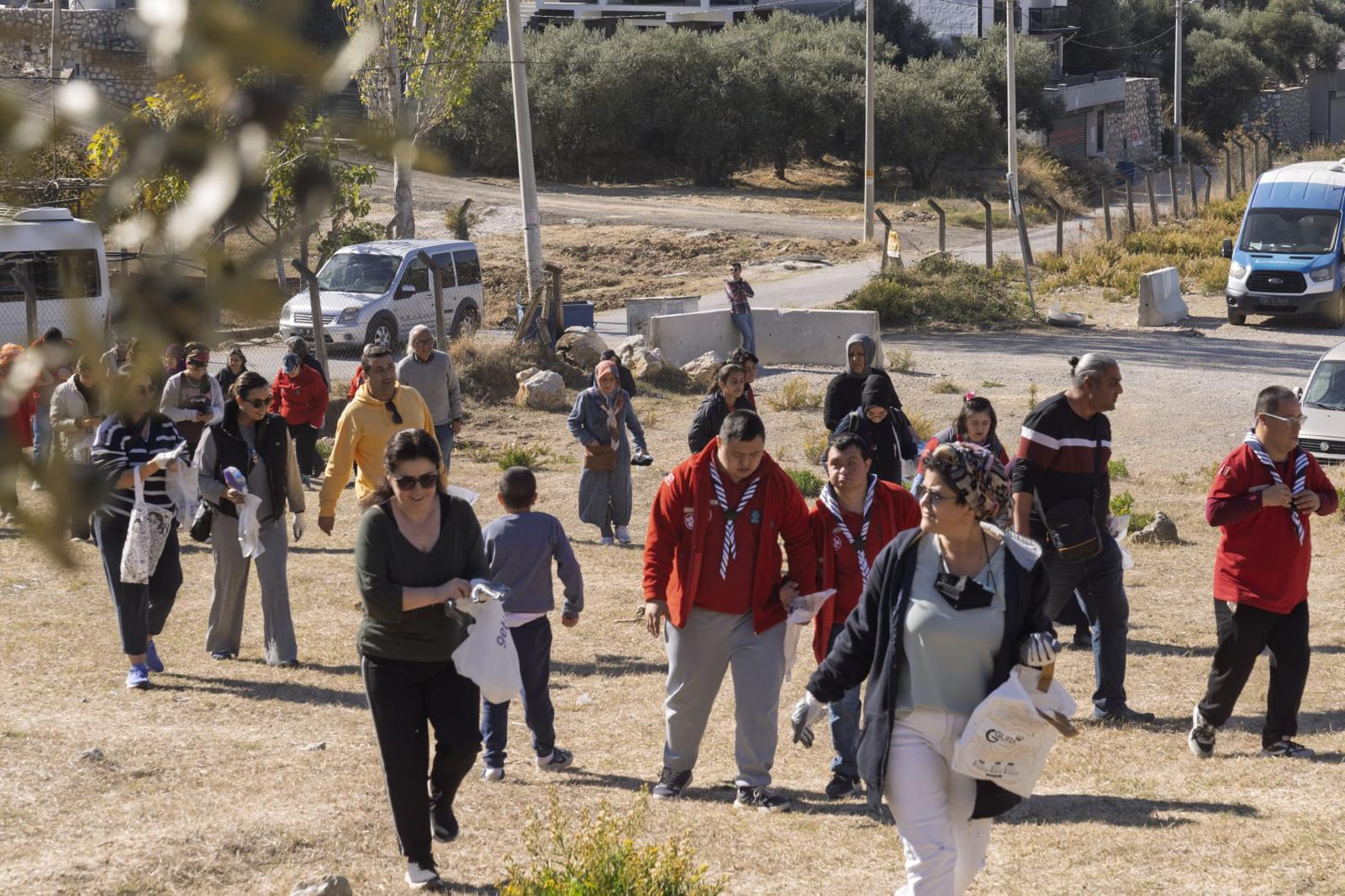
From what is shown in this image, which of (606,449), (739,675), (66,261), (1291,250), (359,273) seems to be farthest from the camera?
(1291,250)

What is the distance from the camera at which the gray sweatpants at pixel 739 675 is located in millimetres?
6137

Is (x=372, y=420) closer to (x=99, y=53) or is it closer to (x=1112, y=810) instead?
(x=1112, y=810)

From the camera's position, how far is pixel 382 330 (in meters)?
22.4

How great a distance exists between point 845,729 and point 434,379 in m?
5.13

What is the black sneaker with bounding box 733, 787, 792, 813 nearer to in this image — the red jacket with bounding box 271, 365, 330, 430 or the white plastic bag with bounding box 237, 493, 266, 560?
the white plastic bag with bounding box 237, 493, 266, 560

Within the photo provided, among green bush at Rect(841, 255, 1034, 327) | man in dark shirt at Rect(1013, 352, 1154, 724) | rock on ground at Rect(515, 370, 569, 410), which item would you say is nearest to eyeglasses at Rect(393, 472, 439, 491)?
man in dark shirt at Rect(1013, 352, 1154, 724)

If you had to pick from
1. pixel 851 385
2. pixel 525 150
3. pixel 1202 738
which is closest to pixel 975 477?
pixel 1202 738

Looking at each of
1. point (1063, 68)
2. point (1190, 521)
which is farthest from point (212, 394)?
point (1063, 68)

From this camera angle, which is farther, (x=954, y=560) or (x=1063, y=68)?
(x=1063, y=68)

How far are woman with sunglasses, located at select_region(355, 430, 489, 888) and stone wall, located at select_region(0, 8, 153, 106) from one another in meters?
3.55

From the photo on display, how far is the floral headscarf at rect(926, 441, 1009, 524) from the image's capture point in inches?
164

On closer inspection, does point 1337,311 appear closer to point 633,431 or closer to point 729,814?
point 633,431

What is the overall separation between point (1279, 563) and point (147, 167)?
5.98 m

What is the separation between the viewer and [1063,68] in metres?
71.1
